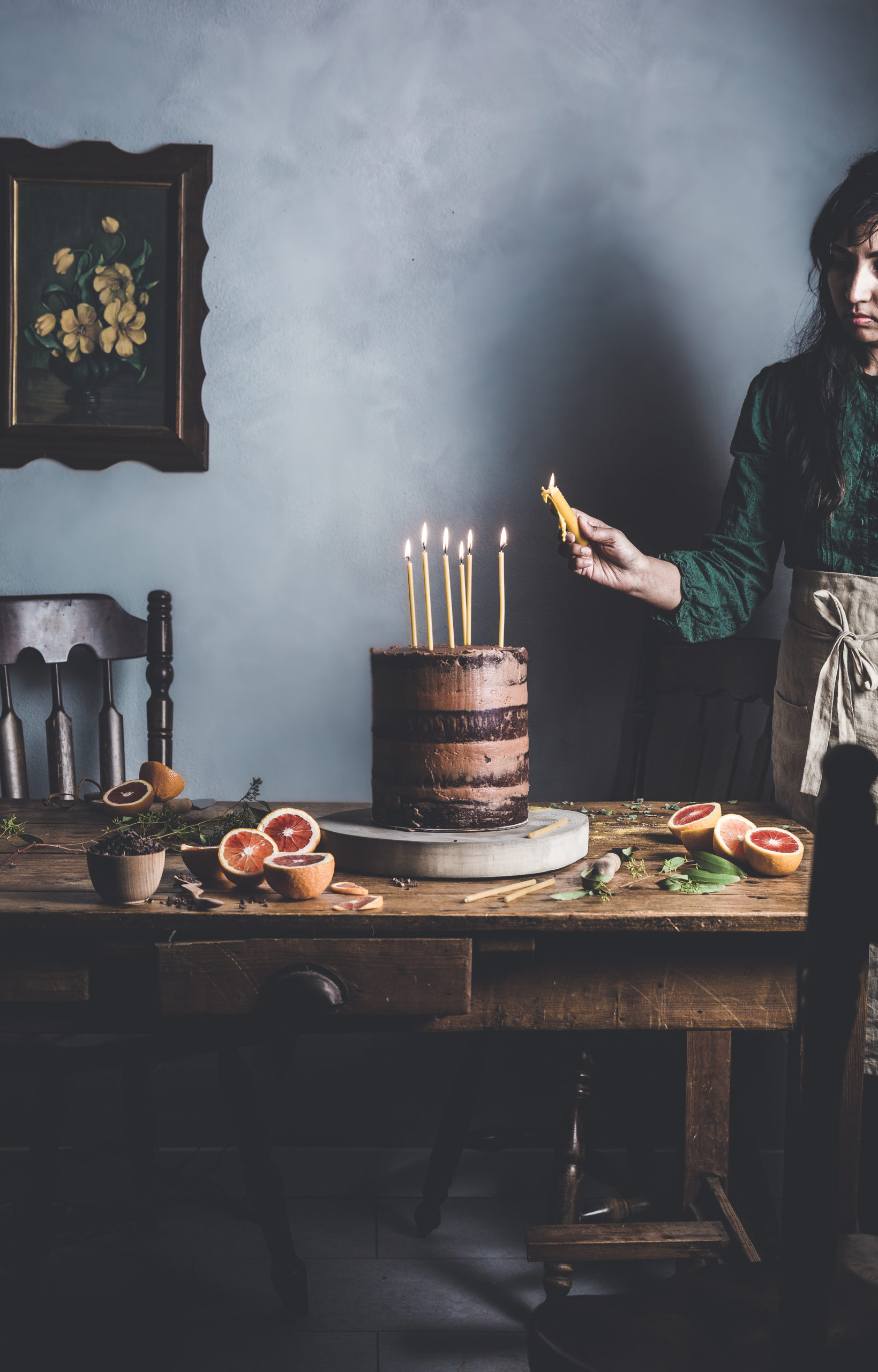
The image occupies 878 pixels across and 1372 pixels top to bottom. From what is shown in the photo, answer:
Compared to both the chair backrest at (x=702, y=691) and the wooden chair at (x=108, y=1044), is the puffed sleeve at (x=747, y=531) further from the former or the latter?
the wooden chair at (x=108, y=1044)

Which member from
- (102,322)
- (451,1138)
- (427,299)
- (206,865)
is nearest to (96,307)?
(102,322)

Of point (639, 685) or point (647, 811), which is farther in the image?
point (639, 685)

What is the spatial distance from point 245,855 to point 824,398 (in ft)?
4.47

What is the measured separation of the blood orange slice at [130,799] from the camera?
5.97ft

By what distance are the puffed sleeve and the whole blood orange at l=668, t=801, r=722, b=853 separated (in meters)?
0.46

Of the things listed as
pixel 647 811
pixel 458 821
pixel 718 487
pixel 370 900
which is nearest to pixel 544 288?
pixel 718 487

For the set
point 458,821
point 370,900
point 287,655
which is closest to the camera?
point 370,900

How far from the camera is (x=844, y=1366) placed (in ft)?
2.93

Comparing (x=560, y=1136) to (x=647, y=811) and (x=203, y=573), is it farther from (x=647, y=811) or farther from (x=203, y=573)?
(x=203, y=573)

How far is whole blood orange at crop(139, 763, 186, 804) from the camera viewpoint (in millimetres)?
1886

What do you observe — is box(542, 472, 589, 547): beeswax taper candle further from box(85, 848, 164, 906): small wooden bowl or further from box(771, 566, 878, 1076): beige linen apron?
box(85, 848, 164, 906): small wooden bowl

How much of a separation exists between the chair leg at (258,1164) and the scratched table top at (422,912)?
594 mm

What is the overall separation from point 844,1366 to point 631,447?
6.65ft

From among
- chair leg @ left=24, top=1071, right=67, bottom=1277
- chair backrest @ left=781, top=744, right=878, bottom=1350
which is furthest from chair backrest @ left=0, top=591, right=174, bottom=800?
chair backrest @ left=781, top=744, right=878, bottom=1350
